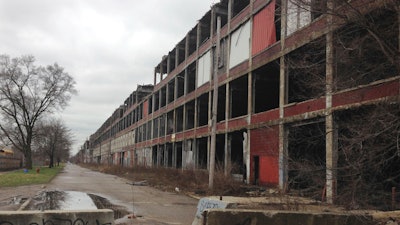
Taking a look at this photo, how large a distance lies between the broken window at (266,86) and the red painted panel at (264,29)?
130 cm

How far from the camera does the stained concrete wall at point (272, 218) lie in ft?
26.2

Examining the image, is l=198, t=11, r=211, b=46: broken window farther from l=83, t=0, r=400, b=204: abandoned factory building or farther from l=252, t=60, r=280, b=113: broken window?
l=252, t=60, r=280, b=113: broken window

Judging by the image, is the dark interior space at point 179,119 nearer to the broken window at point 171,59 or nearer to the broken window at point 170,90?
the broken window at point 170,90

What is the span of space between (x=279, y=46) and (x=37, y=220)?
62.0 ft

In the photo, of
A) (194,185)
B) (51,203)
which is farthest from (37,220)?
(194,185)

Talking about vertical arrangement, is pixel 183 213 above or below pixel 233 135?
below

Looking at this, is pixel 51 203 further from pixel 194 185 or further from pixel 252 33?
pixel 252 33

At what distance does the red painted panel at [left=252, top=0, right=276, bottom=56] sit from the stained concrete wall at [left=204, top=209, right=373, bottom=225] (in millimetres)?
17317

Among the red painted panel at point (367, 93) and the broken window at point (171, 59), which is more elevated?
the broken window at point (171, 59)

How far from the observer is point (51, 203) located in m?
16.0

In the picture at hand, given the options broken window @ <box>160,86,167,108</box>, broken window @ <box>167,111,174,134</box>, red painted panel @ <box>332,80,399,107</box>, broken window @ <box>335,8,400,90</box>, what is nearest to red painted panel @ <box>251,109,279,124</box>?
red painted panel @ <box>332,80,399,107</box>

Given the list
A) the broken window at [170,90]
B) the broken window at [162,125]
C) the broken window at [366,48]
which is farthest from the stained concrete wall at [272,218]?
the broken window at [162,125]

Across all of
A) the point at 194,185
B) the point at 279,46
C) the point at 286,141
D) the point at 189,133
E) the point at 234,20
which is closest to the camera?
the point at 286,141

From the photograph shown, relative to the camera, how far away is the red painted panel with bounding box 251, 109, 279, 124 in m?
23.9
